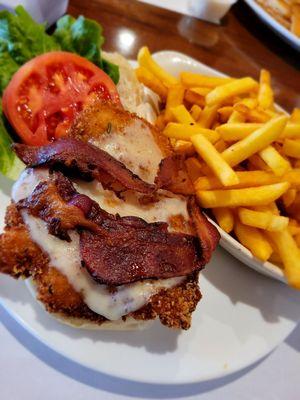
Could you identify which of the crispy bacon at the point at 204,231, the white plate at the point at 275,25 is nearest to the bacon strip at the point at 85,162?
the crispy bacon at the point at 204,231

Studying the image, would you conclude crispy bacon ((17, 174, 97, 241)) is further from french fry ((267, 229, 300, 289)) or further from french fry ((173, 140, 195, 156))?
french fry ((267, 229, 300, 289))

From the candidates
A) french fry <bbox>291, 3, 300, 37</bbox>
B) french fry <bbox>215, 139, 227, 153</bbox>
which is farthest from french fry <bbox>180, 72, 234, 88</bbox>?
french fry <bbox>291, 3, 300, 37</bbox>

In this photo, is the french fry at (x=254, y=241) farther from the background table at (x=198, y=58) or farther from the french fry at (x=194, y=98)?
the french fry at (x=194, y=98)

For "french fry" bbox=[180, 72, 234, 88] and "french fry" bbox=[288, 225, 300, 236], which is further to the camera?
"french fry" bbox=[180, 72, 234, 88]

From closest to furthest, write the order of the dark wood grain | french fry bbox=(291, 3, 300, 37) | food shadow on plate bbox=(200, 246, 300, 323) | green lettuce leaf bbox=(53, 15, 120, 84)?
food shadow on plate bbox=(200, 246, 300, 323)
green lettuce leaf bbox=(53, 15, 120, 84)
the dark wood grain
french fry bbox=(291, 3, 300, 37)

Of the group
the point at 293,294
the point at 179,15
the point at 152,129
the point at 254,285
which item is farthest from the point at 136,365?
the point at 179,15
